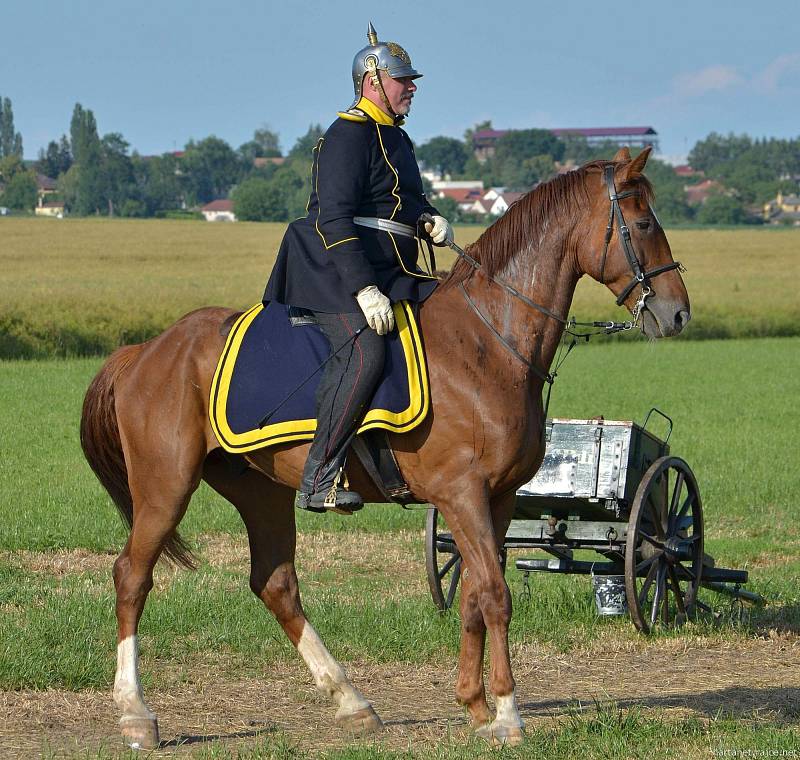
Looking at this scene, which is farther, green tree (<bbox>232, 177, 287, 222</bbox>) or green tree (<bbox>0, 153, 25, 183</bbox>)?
green tree (<bbox>0, 153, 25, 183</bbox>)

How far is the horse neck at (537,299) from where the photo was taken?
19.9ft

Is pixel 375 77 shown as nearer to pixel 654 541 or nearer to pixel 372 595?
pixel 654 541

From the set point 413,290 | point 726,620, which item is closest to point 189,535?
point 726,620

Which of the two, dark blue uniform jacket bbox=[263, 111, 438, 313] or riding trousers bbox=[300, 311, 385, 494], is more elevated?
dark blue uniform jacket bbox=[263, 111, 438, 313]

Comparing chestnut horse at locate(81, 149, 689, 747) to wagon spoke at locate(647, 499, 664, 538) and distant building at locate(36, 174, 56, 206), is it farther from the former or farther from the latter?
distant building at locate(36, 174, 56, 206)

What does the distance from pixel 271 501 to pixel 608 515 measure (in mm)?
2826

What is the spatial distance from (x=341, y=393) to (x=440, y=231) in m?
1.01

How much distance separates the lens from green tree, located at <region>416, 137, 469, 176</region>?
180m

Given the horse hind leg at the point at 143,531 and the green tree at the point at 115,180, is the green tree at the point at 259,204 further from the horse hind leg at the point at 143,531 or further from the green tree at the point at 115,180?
the horse hind leg at the point at 143,531

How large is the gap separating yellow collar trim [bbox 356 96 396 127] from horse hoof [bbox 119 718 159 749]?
3.13 metres

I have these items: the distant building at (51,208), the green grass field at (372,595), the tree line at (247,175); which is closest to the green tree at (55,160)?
the tree line at (247,175)

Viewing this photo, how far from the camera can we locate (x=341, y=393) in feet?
19.5

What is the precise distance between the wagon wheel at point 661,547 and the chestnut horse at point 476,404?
215 cm

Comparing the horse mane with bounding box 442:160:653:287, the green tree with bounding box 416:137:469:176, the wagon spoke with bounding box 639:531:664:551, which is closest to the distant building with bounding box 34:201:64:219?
the green tree with bounding box 416:137:469:176
